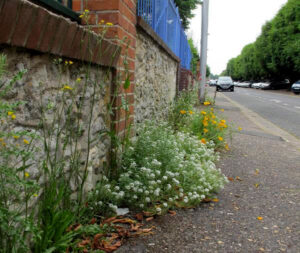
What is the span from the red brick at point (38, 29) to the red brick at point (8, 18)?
0.14 meters

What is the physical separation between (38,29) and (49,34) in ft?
0.36

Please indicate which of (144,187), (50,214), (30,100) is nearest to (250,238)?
(144,187)

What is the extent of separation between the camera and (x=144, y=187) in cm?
270

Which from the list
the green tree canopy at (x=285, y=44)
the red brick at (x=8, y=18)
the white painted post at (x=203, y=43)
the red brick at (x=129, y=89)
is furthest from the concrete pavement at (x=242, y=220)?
the green tree canopy at (x=285, y=44)

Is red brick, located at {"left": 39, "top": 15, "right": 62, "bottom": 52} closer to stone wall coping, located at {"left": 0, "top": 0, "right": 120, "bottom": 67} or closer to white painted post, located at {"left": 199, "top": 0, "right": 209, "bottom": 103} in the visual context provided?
stone wall coping, located at {"left": 0, "top": 0, "right": 120, "bottom": 67}

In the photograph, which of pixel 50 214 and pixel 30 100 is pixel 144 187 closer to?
pixel 50 214

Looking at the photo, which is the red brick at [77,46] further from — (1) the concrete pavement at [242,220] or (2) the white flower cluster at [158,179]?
(1) the concrete pavement at [242,220]

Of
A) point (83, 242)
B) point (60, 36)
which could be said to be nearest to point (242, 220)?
point (83, 242)

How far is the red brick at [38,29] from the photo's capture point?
5.49 feet

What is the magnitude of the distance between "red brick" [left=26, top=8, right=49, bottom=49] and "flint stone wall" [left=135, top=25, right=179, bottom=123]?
179cm

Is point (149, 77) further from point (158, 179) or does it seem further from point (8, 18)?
point (8, 18)

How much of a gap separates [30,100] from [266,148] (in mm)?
4776

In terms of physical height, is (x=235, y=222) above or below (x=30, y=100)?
below

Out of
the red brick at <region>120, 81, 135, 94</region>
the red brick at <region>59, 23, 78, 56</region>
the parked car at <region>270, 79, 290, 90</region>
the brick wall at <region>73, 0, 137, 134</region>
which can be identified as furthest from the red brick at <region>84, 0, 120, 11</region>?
the parked car at <region>270, 79, 290, 90</region>
